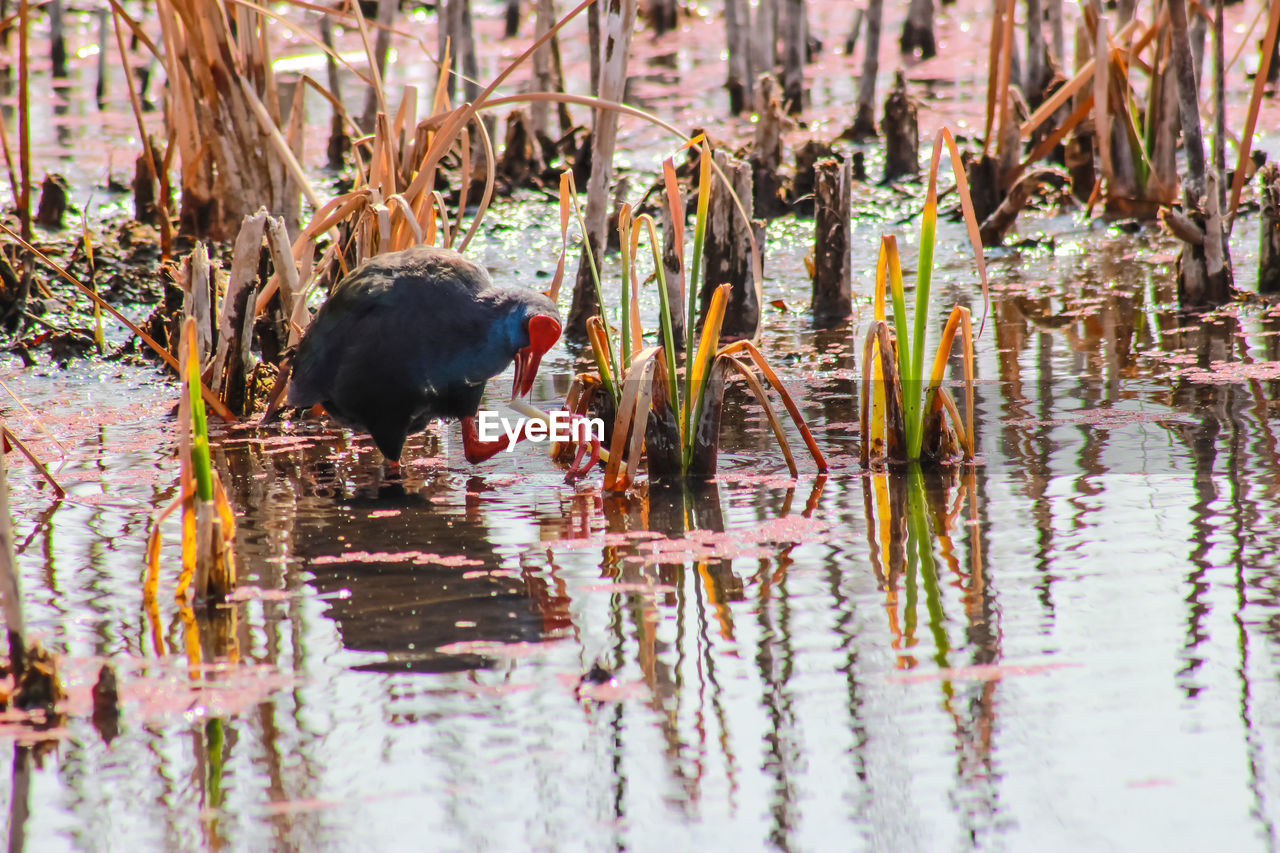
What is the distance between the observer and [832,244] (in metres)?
5.89

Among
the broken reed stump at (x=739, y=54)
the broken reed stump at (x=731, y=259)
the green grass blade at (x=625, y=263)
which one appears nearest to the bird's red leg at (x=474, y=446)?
the green grass blade at (x=625, y=263)

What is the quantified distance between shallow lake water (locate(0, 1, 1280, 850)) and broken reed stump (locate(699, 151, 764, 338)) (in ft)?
4.23

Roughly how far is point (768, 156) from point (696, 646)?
5.49 metres

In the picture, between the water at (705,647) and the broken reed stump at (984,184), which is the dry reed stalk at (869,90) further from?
the water at (705,647)

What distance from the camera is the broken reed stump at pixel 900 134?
27.5ft

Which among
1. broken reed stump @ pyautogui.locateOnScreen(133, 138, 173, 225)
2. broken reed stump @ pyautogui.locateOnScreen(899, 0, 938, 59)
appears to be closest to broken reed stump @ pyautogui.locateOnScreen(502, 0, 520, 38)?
broken reed stump @ pyautogui.locateOnScreen(899, 0, 938, 59)

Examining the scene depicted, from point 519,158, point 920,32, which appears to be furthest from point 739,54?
point 920,32

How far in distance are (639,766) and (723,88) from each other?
10.3 metres

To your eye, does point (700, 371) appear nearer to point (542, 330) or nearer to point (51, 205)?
point (542, 330)

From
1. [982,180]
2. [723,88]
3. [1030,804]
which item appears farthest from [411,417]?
[723,88]

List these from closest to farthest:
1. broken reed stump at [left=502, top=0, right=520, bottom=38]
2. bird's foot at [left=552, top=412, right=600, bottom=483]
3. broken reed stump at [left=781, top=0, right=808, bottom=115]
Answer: bird's foot at [left=552, top=412, right=600, bottom=483] → broken reed stump at [left=781, top=0, right=808, bottom=115] → broken reed stump at [left=502, top=0, right=520, bottom=38]

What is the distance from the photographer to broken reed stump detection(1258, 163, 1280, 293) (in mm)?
5582

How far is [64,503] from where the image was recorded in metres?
3.73

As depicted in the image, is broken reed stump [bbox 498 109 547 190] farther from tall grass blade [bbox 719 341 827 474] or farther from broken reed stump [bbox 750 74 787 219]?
tall grass blade [bbox 719 341 827 474]
